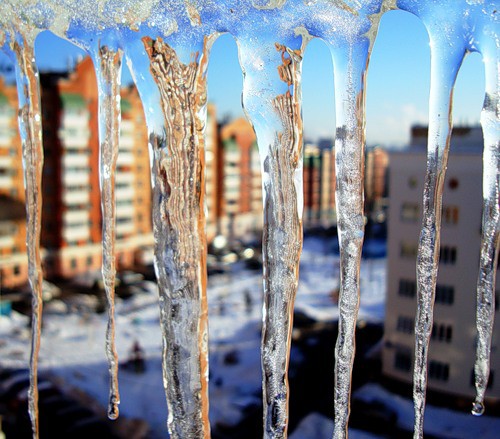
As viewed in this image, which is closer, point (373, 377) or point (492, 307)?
point (492, 307)

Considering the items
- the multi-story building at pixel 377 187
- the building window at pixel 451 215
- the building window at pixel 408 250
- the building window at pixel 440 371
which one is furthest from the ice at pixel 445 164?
the multi-story building at pixel 377 187

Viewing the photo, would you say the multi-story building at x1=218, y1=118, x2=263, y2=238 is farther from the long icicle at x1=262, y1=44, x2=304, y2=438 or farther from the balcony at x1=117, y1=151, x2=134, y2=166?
the long icicle at x1=262, y1=44, x2=304, y2=438

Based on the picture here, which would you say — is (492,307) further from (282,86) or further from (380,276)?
(380,276)

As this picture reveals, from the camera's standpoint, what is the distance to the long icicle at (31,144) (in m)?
0.46

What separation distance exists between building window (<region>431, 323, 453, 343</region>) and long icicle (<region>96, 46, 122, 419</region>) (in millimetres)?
4348

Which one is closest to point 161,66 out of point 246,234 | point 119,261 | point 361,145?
point 361,145

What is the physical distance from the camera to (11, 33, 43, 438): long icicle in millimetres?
465

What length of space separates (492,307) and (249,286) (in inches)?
282

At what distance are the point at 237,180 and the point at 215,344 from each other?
3.38 m

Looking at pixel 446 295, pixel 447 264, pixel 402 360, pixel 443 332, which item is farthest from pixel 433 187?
pixel 402 360

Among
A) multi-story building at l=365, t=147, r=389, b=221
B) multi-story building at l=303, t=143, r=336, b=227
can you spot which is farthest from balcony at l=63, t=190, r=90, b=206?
multi-story building at l=365, t=147, r=389, b=221

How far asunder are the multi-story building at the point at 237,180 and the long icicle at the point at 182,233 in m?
7.63

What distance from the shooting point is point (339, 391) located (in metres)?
0.42

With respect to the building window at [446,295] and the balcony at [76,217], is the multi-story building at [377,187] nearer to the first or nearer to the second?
the building window at [446,295]
